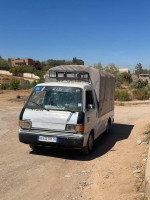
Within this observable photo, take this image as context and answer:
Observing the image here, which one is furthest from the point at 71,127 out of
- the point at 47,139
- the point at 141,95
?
the point at 141,95

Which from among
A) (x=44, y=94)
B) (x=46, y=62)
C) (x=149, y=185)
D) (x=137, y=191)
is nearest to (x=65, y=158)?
(x=44, y=94)

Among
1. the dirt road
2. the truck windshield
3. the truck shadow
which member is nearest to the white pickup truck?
A: the truck windshield

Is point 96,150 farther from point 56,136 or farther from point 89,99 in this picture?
point 56,136

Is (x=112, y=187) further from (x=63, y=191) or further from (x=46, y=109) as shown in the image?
(x=46, y=109)

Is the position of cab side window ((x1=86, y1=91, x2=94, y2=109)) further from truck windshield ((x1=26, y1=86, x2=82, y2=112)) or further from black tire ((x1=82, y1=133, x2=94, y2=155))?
black tire ((x1=82, y1=133, x2=94, y2=155))

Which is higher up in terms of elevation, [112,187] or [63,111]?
[63,111]

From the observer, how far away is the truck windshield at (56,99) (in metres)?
6.70

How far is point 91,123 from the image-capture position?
7066 millimetres

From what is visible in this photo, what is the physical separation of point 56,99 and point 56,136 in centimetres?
116

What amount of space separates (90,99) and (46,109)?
4.86 feet

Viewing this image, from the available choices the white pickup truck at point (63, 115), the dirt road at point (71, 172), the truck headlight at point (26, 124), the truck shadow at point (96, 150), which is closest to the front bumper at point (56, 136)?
the white pickup truck at point (63, 115)

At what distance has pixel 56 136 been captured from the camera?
6309mm

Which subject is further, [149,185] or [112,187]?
[112,187]

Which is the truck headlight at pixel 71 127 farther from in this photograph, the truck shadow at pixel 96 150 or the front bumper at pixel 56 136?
the truck shadow at pixel 96 150
